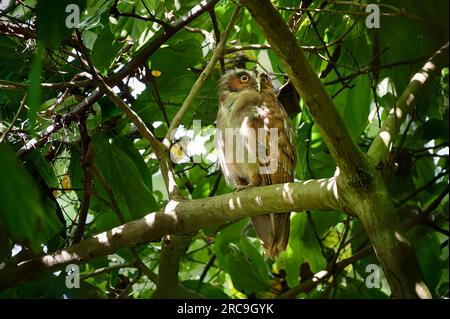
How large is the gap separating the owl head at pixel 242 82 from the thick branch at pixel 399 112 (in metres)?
1.19

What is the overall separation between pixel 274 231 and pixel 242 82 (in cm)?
91

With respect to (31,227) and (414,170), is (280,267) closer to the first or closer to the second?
(414,170)

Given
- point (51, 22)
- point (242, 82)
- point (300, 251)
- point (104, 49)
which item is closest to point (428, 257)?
point (300, 251)

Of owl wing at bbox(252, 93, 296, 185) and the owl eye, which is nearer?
owl wing at bbox(252, 93, 296, 185)

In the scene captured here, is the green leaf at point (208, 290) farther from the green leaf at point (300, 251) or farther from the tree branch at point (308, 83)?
the tree branch at point (308, 83)

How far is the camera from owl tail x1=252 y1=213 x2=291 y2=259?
10.5 ft

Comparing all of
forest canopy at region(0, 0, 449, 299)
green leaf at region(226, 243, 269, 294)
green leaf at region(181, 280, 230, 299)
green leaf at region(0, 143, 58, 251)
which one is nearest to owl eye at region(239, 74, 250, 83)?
forest canopy at region(0, 0, 449, 299)

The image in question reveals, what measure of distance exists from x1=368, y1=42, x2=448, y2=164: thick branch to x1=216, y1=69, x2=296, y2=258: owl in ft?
3.01

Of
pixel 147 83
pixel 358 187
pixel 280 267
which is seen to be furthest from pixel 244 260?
pixel 358 187

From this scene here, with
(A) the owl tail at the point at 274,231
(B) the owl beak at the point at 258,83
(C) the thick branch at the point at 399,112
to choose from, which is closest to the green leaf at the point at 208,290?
(A) the owl tail at the point at 274,231

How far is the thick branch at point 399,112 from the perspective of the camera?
217 centimetres

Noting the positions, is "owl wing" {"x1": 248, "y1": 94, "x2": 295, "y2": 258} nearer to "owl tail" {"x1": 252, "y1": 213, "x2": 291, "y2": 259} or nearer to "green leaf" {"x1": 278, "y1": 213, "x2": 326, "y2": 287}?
"owl tail" {"x1": 252, "y1": 213, "x2": 291, "y2": 259}

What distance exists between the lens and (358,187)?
6.18 ft

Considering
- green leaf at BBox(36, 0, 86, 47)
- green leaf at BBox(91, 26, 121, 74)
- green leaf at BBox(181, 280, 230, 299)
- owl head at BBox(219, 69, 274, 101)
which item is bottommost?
green leaf at BBox(36, 0, 86, 47)
